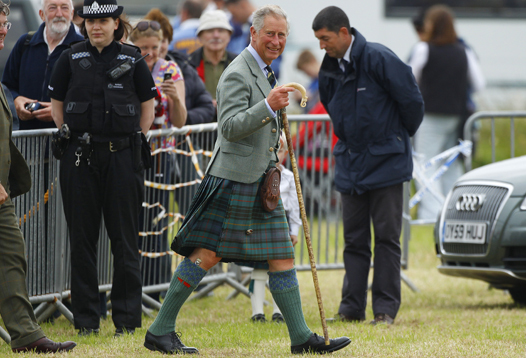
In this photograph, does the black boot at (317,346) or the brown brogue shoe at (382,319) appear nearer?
the black boot at (317,346)

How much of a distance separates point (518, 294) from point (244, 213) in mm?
3414

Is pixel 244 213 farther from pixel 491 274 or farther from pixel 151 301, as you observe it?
pixel 491 274

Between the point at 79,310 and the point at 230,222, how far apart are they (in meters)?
1.43

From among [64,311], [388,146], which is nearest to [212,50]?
[388,146]

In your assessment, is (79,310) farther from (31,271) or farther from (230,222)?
(230,222)

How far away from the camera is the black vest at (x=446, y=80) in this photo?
1218cm

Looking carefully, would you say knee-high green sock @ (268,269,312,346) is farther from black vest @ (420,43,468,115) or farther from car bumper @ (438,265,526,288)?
black vest @ (420,43,468,115)

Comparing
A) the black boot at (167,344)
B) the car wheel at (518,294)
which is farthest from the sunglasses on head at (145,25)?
the car wheel at (518,294)

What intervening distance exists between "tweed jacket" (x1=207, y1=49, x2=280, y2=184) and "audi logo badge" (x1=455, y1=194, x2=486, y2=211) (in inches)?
101

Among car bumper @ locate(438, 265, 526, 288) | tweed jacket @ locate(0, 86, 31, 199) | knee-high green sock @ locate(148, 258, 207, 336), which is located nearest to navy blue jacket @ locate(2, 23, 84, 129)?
tweed jacket @ locate(0, 86, 31, 199)

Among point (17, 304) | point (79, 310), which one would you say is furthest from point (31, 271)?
point (17, 304)

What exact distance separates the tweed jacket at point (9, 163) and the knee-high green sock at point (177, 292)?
1077 millimetres

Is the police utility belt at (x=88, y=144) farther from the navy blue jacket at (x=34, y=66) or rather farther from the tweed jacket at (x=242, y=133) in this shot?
the tweed jacket at (x=242, y=133)

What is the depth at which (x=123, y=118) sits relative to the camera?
5648 mm
